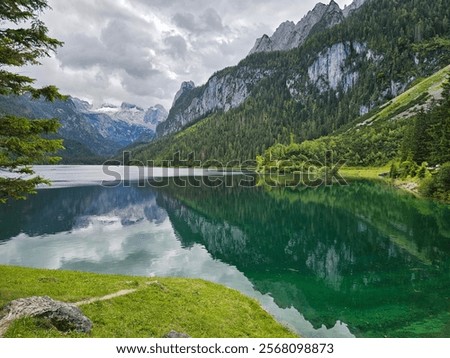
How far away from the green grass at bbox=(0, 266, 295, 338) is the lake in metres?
4.21

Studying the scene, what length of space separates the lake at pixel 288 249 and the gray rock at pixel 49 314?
1589cm

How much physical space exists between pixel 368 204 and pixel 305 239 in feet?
109

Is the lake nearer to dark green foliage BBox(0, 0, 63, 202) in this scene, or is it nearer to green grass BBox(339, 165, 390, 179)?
dark green foliage BBox(0, 0, 63, 202)

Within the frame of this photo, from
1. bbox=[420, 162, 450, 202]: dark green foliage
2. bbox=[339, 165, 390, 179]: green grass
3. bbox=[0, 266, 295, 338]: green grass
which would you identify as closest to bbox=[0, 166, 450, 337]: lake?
bbox=[420, 162, 450, 202]: dark green foliage

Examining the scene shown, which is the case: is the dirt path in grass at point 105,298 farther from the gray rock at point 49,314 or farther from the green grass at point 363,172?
the green grass at point 363,172

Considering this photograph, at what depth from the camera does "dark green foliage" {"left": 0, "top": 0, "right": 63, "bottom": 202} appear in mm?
16875

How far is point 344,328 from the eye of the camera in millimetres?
24938

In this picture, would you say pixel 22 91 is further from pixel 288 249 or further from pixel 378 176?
pixel 378 176

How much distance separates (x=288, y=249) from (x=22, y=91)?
38.4 m

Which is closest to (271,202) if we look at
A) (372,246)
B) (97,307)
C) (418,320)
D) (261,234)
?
(261,234)

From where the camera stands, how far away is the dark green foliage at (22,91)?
16875mm

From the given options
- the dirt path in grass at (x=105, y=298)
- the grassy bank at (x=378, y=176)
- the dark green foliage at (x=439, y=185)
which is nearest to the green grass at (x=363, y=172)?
the grassy bank at (x=378, y=176)

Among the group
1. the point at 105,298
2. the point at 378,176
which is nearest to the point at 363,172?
the point at 378,176
